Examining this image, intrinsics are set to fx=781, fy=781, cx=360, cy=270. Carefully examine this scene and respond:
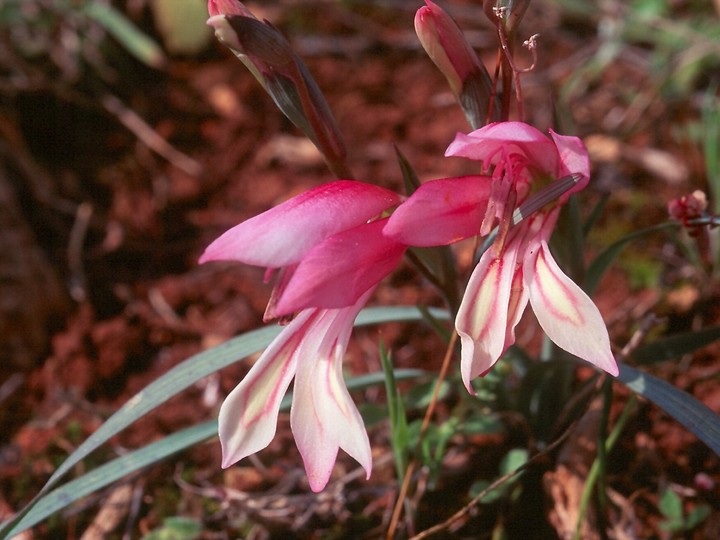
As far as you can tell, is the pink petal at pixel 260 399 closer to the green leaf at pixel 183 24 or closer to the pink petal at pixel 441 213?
the pink petal at pixel 441 213

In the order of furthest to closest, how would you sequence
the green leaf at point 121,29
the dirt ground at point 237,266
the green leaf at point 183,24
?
1. the green leaf at point 183,24
2. the green leaf at point 121,29
3. the dirt ground at point 237,266

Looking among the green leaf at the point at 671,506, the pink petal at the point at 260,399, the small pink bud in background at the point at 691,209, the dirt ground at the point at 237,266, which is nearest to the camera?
the pink petal at the point at 260,399

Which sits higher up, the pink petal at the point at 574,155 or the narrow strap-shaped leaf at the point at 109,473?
the pink petal at the point at 574,155

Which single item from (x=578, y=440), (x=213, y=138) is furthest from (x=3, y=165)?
(x=578, y=440)

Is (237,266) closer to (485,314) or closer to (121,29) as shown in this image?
(121,29)

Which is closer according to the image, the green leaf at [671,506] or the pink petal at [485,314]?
the pink petal at [485,314]

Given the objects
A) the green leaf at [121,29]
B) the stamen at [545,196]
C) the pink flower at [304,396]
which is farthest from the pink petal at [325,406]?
the green leaf at [121,29]

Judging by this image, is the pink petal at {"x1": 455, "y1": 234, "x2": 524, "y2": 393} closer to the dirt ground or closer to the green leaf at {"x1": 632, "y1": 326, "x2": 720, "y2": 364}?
the dirt ground
